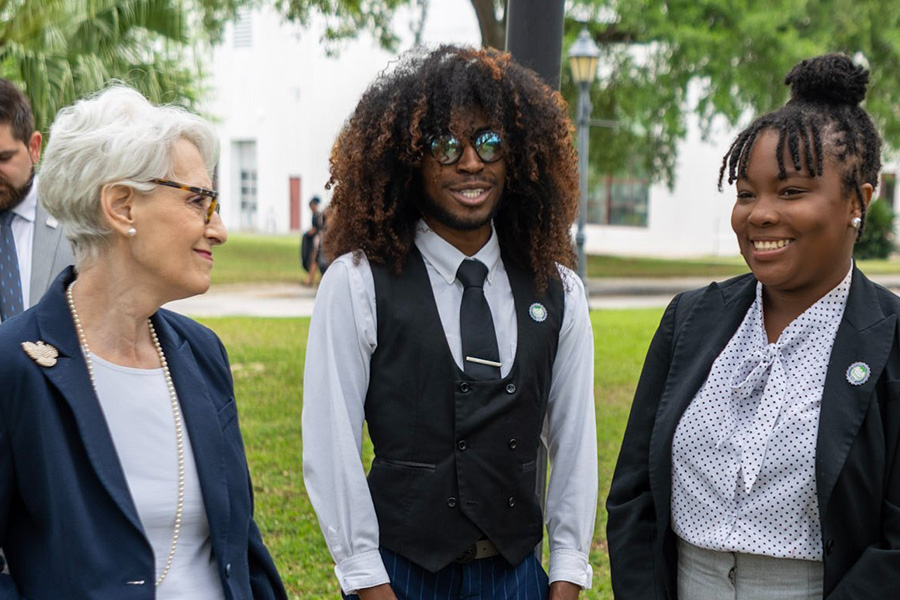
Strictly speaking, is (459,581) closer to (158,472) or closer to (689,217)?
(158,472)

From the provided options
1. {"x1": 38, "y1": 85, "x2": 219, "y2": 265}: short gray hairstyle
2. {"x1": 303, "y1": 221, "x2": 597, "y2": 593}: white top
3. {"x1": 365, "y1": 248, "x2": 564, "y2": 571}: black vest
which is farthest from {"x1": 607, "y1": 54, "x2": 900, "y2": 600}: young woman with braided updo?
{"x1": 38, "y1": 85, "x2": 219, "y2": 265}: short gray hairstyle

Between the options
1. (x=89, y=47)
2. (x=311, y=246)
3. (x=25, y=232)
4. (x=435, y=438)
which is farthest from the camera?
(x=311, y=246)

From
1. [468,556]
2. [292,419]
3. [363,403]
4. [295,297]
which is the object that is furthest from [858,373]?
[295,297]

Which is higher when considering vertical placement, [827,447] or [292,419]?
[827,447]

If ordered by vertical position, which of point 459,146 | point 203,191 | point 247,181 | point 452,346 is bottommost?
point 247,181

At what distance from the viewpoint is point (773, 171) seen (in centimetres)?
224

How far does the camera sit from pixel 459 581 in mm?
2467

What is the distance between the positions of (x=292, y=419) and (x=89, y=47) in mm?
5696

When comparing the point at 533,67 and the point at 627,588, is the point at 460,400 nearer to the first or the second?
the point at 627,588

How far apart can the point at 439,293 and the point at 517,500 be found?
0.56 metres

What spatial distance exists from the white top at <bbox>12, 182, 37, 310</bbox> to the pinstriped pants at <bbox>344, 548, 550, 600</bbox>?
2.09m

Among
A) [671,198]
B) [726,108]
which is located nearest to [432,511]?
[726,108]

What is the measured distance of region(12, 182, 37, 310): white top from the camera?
150 inches

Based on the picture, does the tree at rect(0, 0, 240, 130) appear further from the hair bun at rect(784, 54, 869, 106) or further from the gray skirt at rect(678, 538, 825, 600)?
the gray skirt at rect(678, 538, 825, 600)
